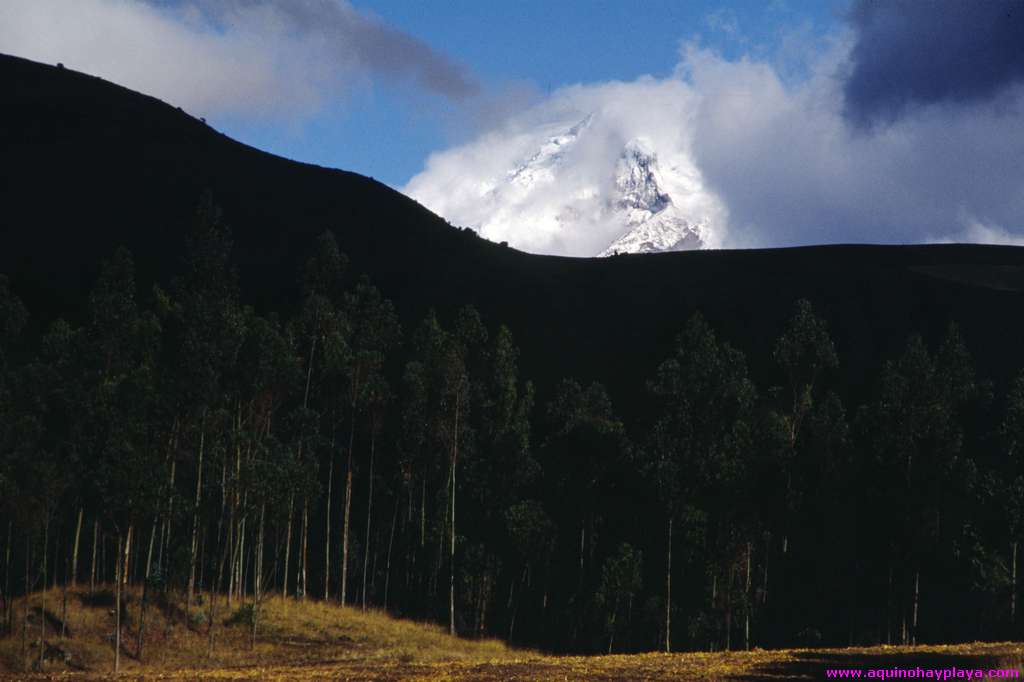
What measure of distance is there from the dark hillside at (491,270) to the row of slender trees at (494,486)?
124 ft

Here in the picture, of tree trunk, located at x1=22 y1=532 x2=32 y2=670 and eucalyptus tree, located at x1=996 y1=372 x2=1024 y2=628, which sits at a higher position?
eucalyptus tree, located at x1=996 y1=372 x2=1024 y2=628

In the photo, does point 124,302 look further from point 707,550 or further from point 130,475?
point 707,550

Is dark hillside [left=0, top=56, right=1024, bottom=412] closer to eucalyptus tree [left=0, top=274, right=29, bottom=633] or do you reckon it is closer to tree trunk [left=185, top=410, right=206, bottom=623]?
eucalyptus tree [left=0, top=274, right=29, bottom=633]

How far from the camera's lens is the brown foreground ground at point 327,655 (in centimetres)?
4078

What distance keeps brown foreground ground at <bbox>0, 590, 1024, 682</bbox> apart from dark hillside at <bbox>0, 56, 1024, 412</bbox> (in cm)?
6393

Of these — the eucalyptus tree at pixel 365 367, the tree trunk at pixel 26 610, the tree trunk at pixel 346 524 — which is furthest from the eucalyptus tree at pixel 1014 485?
the tree trunk at pixel 26 610

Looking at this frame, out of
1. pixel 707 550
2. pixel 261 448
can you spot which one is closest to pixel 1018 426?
pixel 707 550

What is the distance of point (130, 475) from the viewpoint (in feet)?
209

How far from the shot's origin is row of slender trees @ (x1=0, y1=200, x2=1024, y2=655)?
7750 centimetres

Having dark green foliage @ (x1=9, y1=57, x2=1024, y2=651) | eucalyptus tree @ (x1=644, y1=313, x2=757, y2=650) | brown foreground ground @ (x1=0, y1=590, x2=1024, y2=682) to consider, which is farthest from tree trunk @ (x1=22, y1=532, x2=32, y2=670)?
eucalyptus tree @ (x1=644, y1=313, x2=757, y2=650)

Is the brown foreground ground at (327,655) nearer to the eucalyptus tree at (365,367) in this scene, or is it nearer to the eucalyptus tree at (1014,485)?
the eucalyptus tree at (365,367)

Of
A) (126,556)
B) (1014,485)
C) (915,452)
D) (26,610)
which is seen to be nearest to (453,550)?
(126,556)

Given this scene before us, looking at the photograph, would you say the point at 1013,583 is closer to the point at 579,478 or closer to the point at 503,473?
the point at 579,478

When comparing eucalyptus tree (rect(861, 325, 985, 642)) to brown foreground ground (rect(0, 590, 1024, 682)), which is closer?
brown foreground ground (rect(0, 590, 1024, 682))
